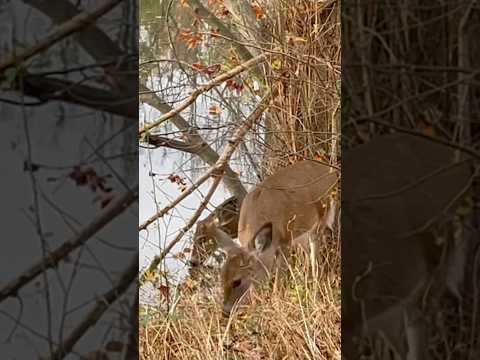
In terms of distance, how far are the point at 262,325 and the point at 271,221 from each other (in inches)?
10.3

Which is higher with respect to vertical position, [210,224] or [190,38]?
[190,38]

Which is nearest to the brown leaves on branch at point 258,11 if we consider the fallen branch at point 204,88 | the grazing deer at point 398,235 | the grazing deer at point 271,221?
the fallen branch at point 204,88

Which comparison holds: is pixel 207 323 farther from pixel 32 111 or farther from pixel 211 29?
pixel 32 111

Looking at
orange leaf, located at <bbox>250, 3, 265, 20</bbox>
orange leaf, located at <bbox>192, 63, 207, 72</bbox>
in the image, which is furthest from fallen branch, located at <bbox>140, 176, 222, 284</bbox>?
orange leaf, located at <bbox>250, 3, 265, 20</bbox>

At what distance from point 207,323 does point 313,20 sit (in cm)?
77

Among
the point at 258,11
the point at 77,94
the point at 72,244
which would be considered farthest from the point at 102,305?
the point at 258,11

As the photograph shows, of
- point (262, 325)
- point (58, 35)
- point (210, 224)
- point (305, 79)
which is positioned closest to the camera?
point (58, 35)

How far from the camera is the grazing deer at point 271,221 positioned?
73.2 inches

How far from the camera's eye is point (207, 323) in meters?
1.78

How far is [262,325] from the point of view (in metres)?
1.74

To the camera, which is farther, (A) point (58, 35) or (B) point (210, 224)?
(B) point (210, 224)

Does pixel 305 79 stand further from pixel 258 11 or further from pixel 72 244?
pixel 72 244

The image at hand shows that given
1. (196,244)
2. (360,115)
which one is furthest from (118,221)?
(196,244)

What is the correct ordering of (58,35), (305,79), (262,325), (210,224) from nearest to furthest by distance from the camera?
(58,35) < (262,325) < (210,224) < (305,79)
